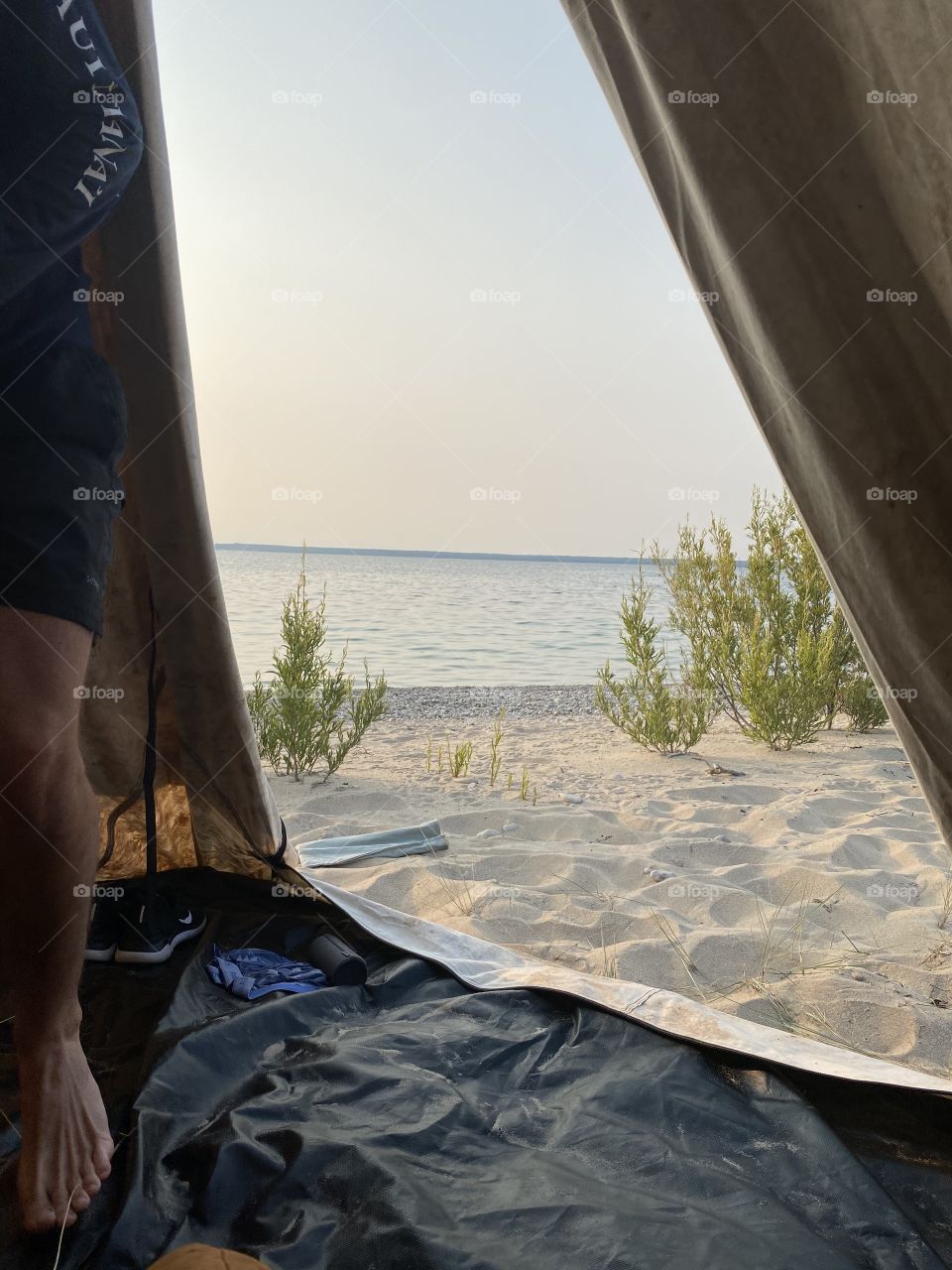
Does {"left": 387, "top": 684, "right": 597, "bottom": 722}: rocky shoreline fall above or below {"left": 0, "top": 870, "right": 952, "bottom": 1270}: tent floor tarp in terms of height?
above

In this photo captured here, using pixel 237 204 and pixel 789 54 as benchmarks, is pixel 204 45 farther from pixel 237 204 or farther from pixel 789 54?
pixel 237 204

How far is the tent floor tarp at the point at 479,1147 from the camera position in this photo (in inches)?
48.8

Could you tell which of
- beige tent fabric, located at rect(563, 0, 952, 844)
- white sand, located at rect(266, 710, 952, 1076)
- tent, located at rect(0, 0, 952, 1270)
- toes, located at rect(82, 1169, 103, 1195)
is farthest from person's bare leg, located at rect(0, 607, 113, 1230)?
white sand, located at rect(266, 710, 952, 1076)

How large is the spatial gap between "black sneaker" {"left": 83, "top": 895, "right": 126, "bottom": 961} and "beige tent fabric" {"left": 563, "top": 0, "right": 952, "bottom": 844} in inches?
80.1

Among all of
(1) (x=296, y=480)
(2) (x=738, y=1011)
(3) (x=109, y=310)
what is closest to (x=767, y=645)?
(2) (x=738, y=1011)

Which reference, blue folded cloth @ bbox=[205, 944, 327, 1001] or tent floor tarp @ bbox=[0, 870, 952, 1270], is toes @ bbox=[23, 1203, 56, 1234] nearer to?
tent floor tarp @ bbox=[0, 870, 952, 1270]

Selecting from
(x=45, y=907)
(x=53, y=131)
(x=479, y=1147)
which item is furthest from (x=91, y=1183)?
(x=53, y=131)

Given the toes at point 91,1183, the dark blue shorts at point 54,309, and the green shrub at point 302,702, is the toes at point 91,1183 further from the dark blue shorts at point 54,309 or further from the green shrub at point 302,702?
the green shrub at point 302,702

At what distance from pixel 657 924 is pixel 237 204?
26458mm

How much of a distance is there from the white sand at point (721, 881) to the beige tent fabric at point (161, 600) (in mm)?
760

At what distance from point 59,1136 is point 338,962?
0.89 m

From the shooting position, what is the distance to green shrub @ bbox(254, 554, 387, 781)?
564 cm

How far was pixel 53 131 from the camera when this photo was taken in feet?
4.74

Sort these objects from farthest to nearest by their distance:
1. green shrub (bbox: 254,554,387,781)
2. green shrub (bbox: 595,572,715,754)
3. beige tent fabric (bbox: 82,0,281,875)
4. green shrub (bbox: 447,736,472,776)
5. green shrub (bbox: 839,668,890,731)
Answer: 1. green shrub (bbox: 839,668,890,731)
2. green shrub (bbox: 595,572,715,754)
3. green shrub (bbox: 447,736,472,776)
4. green shrub (bbox: 254,554,387,781)
5. beige tent fabric (bbox: 82,0,281,875)
